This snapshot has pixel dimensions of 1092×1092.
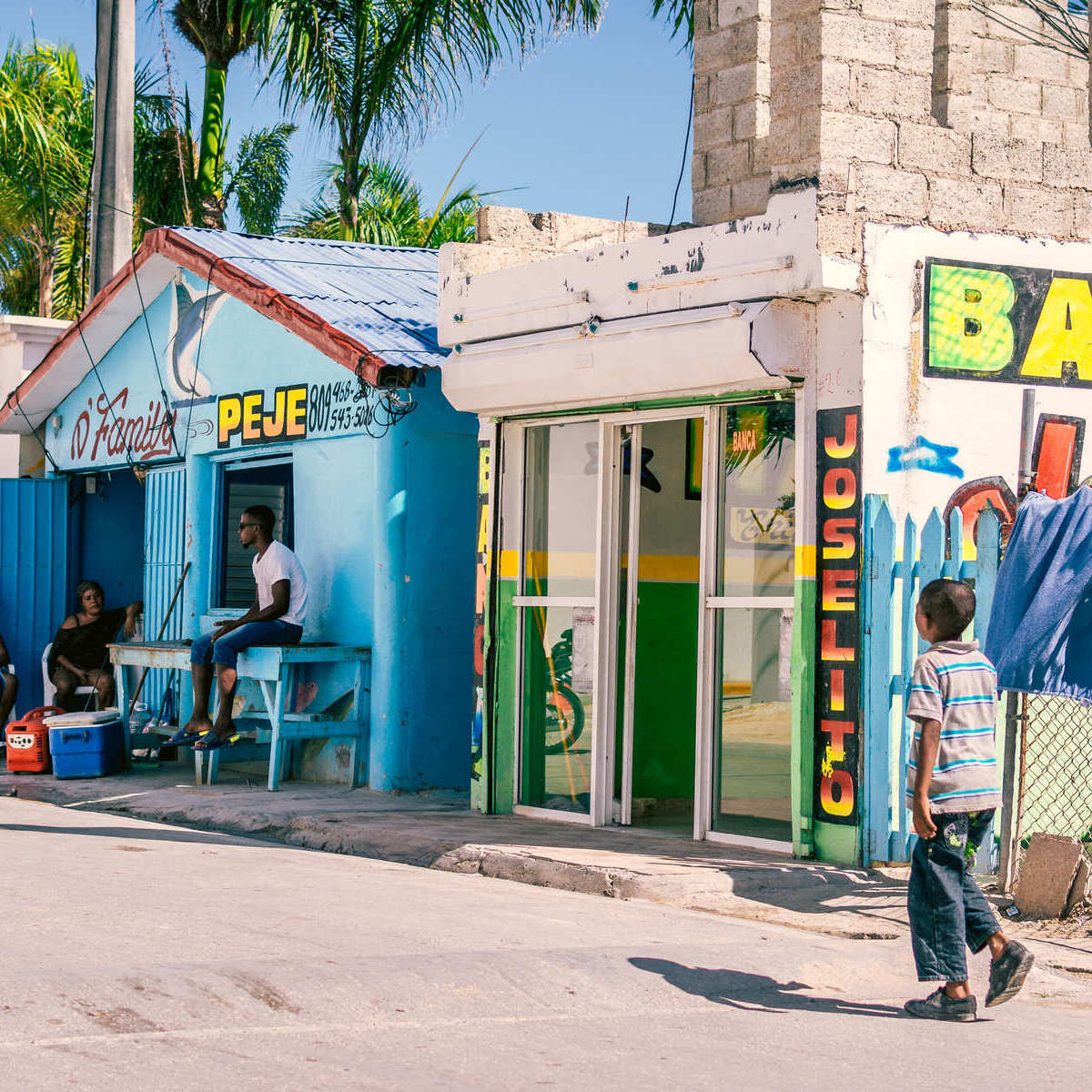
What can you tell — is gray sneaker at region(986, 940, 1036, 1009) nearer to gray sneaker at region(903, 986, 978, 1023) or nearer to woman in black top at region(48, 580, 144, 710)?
gray sneaker at region(903, 986, 978, 1023)

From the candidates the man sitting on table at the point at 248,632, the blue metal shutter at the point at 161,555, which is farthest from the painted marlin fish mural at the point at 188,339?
the man sitting on table at the point at 248,632

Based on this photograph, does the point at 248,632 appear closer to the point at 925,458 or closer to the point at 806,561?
the point at 806,561

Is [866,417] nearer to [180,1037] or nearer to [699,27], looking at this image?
[699,27]

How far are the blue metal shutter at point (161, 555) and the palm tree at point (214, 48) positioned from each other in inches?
411

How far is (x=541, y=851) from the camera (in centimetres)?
891

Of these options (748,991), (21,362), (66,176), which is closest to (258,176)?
(66,176)

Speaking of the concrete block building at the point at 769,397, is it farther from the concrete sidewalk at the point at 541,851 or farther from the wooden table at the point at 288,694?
the wooden table at the point at 288,694

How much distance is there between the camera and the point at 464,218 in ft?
103

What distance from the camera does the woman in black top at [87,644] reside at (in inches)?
567

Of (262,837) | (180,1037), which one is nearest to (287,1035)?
(180,1037)

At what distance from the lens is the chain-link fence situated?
Answer: 8773 mm

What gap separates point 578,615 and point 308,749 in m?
3.05

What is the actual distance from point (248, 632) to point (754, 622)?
13.4 feet

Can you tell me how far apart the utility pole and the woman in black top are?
2934mm
